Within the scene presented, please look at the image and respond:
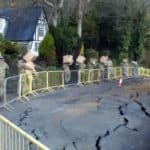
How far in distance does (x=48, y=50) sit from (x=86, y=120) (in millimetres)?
24595

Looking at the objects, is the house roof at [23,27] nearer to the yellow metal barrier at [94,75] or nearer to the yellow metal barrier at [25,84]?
the yellow metal barrier at [94,75]

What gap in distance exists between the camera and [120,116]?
58.1 feet

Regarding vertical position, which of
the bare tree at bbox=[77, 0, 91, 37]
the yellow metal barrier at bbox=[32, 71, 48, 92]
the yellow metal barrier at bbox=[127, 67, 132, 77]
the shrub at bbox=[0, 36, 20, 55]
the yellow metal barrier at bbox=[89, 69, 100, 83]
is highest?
the bare tree at bbox=[77, 0, 91, 37]

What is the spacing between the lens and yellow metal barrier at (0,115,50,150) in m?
7.24

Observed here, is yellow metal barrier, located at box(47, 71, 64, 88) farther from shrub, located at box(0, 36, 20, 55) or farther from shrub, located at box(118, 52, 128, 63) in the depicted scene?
shrub, located at box(118, 52, 128, 63)

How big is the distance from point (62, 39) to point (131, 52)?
1425cm

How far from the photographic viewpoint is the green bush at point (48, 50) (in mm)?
40094

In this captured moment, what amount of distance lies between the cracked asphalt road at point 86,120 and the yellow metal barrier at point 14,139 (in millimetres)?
3789

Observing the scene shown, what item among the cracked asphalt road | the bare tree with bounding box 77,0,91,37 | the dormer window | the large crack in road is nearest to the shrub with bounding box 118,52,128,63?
the bare tree with bounding box 77,0,91,37

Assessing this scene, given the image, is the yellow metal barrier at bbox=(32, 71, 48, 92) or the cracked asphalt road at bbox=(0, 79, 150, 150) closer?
the cracked asphalt road at bbox=(0, 79, 150, 150)

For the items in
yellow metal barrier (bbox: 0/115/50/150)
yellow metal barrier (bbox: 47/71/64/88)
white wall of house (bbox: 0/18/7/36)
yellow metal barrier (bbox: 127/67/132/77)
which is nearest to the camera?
yellow metal barrier (bbox: 0/115/50/150)

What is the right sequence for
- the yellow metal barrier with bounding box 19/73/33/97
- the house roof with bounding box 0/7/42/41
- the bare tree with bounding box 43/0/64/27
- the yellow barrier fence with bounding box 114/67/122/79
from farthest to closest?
the house roof with bounding box 0/7/42/41 → the bare tree with bounding box 43/0/64/27 → the yellow barrier fence with bounding box 114/67/122/79 → the yellow metal barrier with bounding box 19/73/33/97

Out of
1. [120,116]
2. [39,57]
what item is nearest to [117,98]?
[120,116]

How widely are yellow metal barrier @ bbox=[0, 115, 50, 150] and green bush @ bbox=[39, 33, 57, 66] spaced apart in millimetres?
30766
